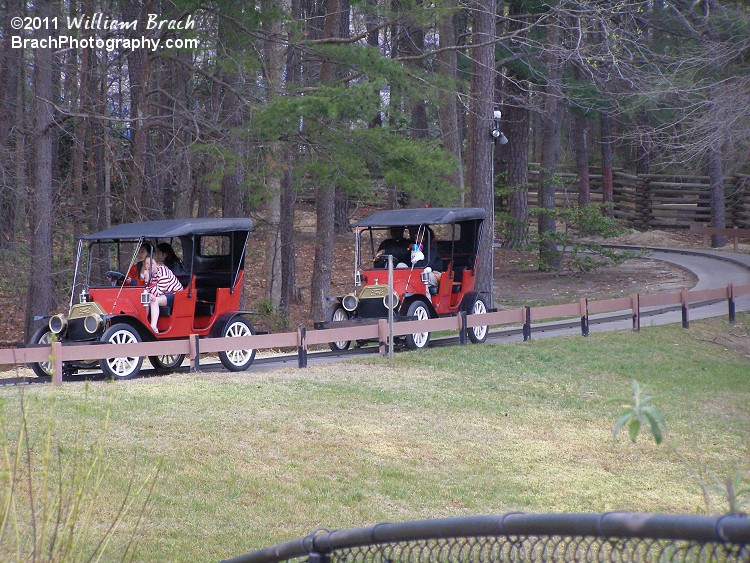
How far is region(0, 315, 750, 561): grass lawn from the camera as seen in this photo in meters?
8.18

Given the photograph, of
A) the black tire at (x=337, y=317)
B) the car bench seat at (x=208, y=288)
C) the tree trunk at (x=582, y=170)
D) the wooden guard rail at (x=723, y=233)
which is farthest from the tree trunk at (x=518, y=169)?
the car bench seat at (x=208, y=288)

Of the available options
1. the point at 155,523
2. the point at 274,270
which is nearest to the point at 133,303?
the point at 155,523

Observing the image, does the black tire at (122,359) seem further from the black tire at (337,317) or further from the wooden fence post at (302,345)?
the black tire at (337,317)

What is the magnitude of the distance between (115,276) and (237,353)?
2.17 meters

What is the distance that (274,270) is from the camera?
77.0ft

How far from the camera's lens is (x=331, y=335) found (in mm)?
15188

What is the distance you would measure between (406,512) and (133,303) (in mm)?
6764

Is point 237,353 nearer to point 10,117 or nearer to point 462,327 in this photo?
point 462,327

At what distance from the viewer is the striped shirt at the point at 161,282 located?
45.6ft

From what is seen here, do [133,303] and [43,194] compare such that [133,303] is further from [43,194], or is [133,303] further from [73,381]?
[43,194]

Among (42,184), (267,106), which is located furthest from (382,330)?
(42,184)

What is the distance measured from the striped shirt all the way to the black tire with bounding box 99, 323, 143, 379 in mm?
683

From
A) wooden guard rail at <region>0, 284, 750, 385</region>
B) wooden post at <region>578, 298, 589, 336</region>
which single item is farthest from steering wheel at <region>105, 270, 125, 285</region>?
wooden post at <region>578, 298, 589, 336</region>

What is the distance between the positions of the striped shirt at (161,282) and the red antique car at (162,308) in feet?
0.49
